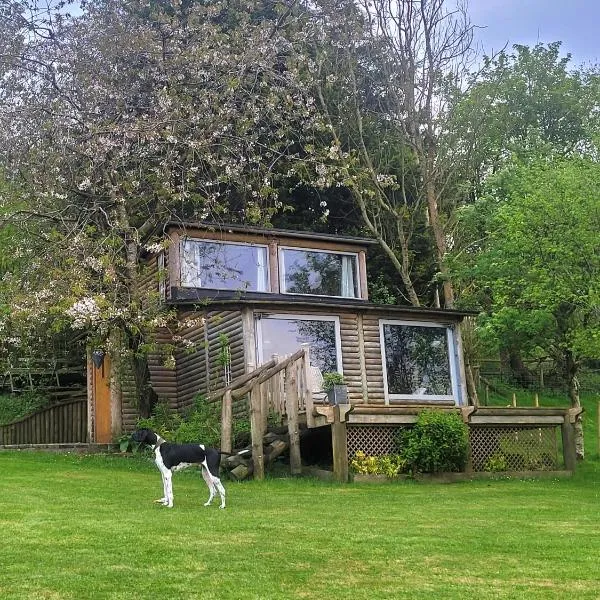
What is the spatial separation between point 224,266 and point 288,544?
1331cm

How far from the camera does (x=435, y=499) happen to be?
11789mm

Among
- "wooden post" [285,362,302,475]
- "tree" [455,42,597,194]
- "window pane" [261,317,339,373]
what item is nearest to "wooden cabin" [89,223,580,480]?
"window pane" [261,317,339,373]

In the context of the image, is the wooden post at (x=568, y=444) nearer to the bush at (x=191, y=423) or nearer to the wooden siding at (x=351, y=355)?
the wooden siding at (x=351, y=355)

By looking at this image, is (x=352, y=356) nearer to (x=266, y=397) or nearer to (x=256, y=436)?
(x=266, y=397)

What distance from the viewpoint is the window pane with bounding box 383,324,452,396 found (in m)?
19.3

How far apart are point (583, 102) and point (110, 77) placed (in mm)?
22090

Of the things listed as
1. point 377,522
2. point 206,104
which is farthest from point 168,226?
point 377,522

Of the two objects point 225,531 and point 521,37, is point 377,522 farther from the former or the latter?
point 521,37

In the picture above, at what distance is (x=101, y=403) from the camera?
22719 millimetres

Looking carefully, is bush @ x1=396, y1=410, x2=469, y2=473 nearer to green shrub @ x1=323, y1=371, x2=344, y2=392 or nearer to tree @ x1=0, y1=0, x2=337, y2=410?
green shrub @ x1=323, y1=371, x2=344, y2=392

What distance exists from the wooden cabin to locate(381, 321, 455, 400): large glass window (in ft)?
0.08

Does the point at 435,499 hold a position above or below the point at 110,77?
below

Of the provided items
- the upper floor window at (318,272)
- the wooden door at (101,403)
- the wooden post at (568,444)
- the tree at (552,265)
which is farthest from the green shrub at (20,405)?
A: the wooden post at (568,444)

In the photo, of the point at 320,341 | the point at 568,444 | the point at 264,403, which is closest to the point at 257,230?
the point at 320,341
